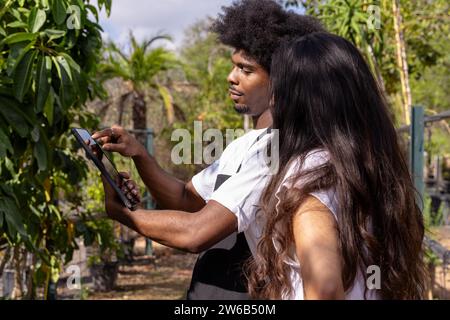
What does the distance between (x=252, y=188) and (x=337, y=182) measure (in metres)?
0.36

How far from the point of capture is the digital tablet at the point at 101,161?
1.70 meters

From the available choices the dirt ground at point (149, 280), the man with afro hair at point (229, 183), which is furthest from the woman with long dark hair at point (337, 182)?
the dirt ground at point (149, 280)

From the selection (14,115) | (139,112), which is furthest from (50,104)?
(139,112)

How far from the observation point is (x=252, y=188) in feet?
5.66

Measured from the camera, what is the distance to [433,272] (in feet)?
16.4

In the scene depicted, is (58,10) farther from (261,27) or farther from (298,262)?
(298,262)

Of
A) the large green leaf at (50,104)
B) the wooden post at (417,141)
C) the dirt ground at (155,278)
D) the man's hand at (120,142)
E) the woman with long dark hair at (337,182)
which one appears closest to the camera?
the woman with long dark hair at (337,182)

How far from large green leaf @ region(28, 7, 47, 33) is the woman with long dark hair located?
4.83 ft

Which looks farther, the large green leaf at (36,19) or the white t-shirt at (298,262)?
the large green leaf at (36,19)

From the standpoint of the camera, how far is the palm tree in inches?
441

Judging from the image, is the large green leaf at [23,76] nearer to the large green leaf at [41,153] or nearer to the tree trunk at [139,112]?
the large green leaf at [41,153]

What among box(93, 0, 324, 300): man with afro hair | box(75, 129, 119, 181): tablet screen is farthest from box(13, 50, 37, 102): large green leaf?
box(75, 129, 119, 181): tablet screen

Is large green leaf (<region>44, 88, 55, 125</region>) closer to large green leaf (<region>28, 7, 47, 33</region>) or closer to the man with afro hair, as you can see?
large green leaf (<region>28, 7, 47, 33</region>)

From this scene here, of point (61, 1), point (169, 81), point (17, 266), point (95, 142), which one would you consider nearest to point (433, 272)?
point (17, 266)
